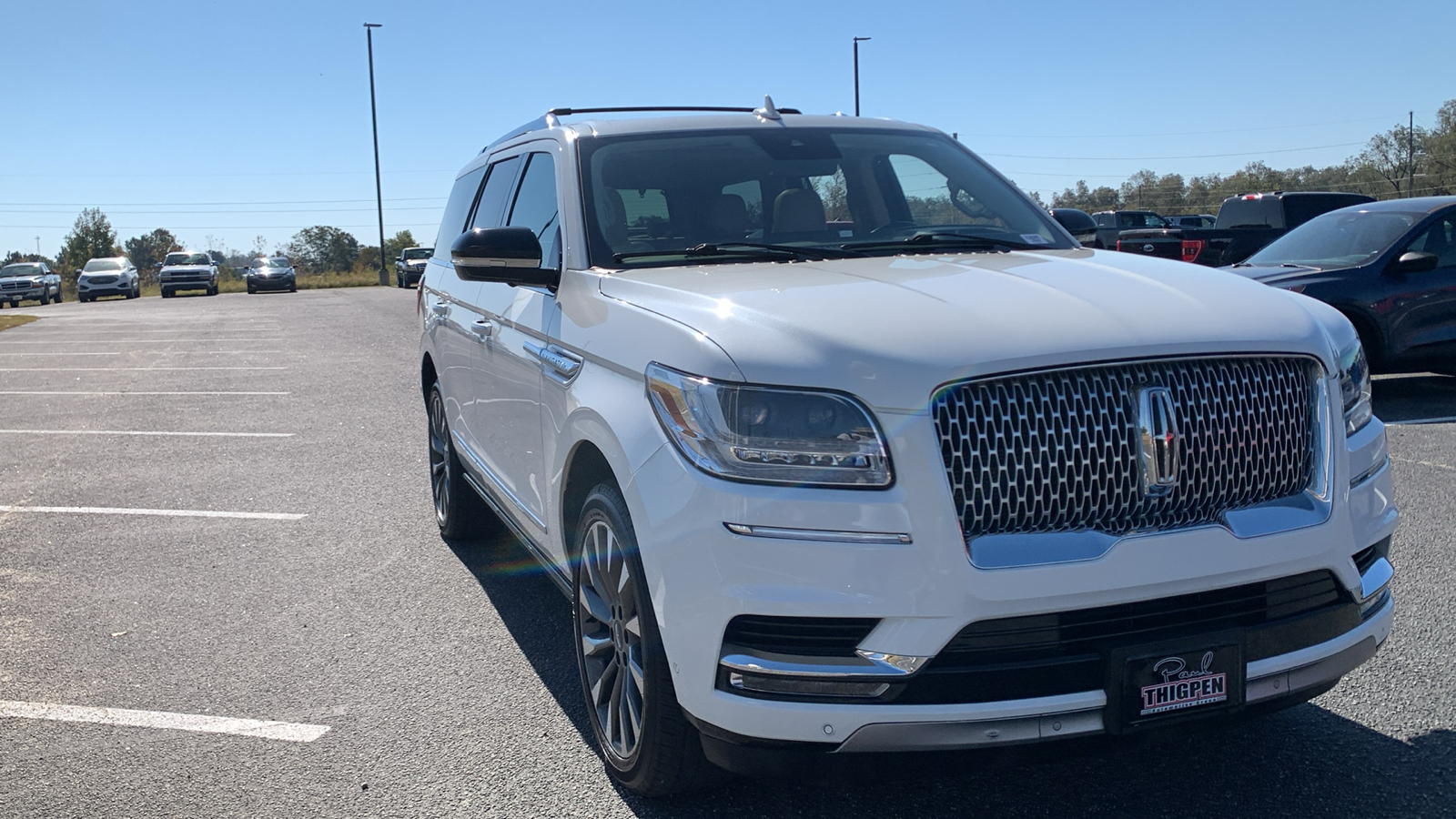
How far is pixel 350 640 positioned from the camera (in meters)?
4.68

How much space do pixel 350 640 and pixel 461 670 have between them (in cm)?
64

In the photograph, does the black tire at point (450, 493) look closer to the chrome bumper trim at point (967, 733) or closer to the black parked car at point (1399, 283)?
the chrome bumper trim at point (967, 733)

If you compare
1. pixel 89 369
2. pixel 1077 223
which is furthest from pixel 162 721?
pixel 89 369

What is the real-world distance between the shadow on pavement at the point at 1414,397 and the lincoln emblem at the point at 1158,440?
23.4 ft

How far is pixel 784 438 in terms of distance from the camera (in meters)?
2.62

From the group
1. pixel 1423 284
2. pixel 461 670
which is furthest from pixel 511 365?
pixel 1423 284

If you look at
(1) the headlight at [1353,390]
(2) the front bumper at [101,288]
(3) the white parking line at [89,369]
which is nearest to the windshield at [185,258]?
(2) the front bumper at [101,288]

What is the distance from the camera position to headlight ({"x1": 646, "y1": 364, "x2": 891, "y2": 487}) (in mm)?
2572

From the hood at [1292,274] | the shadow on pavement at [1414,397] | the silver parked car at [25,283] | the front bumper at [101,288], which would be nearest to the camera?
the shadow on pavement at [1414,397]

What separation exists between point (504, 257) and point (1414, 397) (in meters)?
8.92

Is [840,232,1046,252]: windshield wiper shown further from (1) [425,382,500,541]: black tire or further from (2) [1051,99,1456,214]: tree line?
(2) [1051,99,1456,214]: tree line

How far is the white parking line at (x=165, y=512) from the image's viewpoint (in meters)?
6.89

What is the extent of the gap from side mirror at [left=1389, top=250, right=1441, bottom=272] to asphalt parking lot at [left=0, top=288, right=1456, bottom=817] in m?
2.04

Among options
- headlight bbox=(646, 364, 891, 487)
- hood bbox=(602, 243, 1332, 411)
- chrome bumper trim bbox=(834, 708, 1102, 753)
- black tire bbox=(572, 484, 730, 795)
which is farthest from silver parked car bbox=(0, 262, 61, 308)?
chrome bumper trim bbox=(834, 708, 1102, 753)
